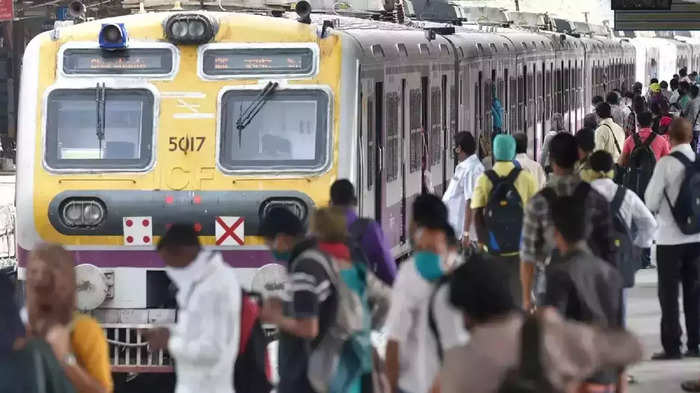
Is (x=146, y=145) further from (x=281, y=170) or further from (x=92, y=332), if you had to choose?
(x=92, y=332)

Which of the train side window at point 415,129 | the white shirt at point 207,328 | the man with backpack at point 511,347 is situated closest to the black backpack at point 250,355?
the white shirt at point 207,328

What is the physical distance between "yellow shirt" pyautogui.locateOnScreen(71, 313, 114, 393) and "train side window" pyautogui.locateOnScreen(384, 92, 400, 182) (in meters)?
7.51

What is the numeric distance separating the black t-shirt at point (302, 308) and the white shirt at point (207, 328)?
0.86 ft

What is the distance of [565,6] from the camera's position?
13050cm

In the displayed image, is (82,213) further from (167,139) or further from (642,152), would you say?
(642,152)

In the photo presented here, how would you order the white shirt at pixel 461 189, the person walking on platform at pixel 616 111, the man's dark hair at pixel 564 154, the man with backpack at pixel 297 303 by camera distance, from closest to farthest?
the man with backpack at pixel 297 303, the man's dark hair at pixel 564 154, the white shirt at pixel 461 189, the person walking on platform at pixel 616 111

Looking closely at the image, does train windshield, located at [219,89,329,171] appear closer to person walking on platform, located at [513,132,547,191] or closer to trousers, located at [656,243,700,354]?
person walking on platform, located at [513,132,547,191]

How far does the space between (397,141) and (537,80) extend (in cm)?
1291

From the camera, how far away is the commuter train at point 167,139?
40.9 feet

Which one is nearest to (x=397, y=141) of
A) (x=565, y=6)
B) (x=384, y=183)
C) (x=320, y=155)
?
(x=384, y=183)

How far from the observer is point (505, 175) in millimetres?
12375

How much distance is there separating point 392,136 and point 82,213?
2.96m

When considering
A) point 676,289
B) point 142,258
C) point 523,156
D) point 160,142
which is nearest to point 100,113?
point 160,142

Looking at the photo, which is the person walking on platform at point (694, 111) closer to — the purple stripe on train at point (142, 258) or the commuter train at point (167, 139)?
the commuter train at point (167, 139)
